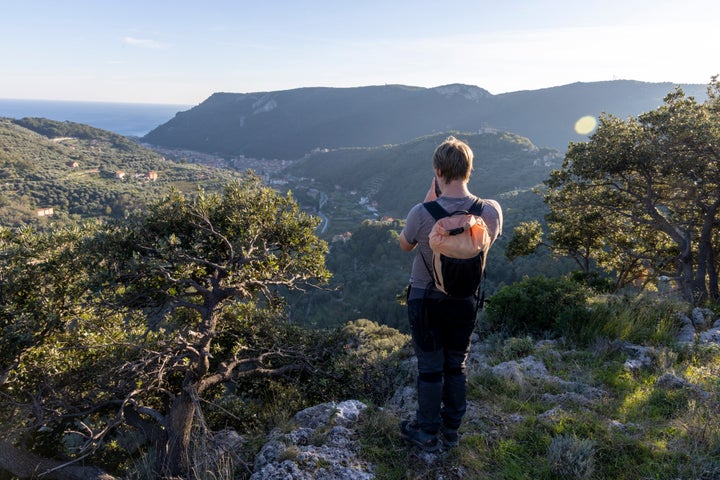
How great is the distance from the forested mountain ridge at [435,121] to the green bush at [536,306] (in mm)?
158176

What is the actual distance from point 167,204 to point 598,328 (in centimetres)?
767

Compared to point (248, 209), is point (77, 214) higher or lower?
lower

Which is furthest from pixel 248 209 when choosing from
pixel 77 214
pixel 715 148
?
pixel 77 214

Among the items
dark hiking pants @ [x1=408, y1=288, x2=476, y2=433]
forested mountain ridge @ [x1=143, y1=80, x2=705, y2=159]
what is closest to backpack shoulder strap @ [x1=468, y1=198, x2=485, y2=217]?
dark hiking pants @ [x1=408, y1=288, x2=476, y2=433]

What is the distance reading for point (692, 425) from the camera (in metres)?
2.79

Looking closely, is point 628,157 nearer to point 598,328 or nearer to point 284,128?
point 598,328

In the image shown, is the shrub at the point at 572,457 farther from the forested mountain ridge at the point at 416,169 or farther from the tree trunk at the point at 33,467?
the forested mountain ridge at the point at 416,169

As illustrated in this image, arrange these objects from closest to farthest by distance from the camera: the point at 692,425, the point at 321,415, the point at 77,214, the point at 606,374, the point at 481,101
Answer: the point at 692,425
the point at 321,415
the point at 606,374
the point at 77,214
the point at 481,101

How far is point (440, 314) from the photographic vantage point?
268cm

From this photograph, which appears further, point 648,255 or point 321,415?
point 648,255

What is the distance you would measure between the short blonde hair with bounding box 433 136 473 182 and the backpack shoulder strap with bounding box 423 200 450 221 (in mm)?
213

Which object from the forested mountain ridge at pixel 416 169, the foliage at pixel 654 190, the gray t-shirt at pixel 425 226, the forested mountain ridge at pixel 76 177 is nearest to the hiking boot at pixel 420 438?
the gray t-shirt at pixel 425 226

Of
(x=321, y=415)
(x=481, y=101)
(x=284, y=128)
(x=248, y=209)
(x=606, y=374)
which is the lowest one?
(x=321, y=415)

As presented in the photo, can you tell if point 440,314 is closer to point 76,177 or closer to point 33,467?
point 33,467
